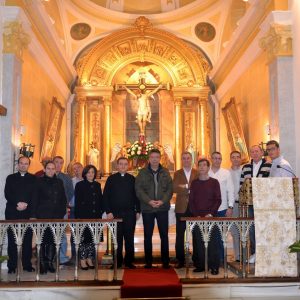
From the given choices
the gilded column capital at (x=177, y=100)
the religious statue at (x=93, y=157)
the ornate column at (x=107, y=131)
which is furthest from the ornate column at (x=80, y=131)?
the gilded column capital at (x=177, y=100)

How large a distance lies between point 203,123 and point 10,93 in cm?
778

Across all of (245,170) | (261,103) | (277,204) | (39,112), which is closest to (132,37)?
(39,112)

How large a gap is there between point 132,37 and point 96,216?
29.7 feet

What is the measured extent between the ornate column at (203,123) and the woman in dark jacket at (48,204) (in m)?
8.52

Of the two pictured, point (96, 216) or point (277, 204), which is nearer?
point (277, 204)

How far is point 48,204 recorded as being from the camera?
21.2 ft

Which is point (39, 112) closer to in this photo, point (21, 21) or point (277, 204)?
point (21, 21)

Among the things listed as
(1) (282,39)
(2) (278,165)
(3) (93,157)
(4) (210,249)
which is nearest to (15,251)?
(4) (210,249)

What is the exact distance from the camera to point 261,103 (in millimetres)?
9836

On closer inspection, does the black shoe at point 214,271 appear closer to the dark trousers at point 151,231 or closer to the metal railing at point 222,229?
the metal railing at point 222,229

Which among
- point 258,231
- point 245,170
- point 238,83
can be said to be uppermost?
point 238,83

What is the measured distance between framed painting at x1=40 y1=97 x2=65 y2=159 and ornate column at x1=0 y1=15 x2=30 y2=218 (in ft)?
8.45

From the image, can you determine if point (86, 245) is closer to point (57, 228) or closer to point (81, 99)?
point (57, 228)

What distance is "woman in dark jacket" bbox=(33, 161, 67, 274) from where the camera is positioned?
6426 mm
